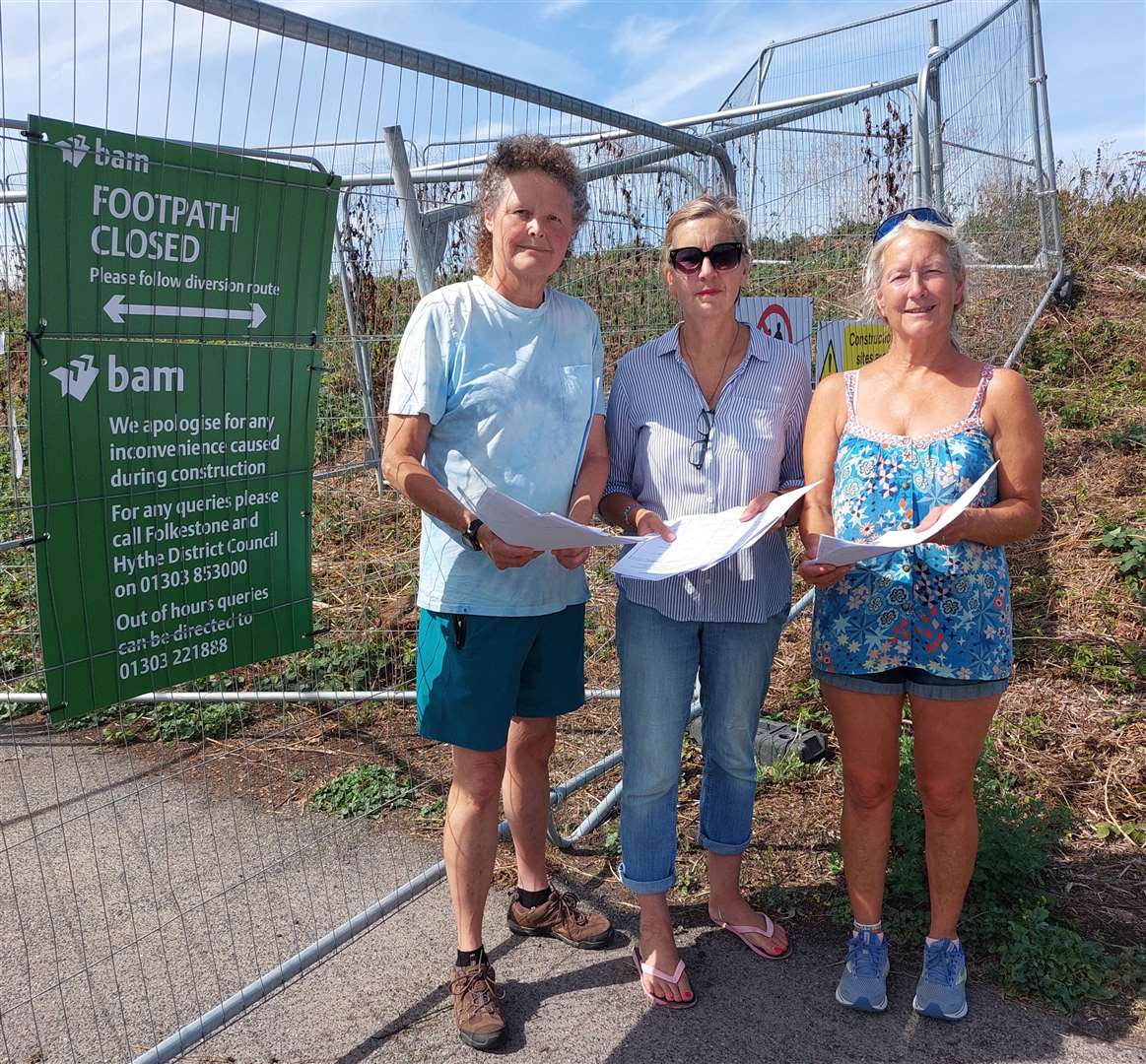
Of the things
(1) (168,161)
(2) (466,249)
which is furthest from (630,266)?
(1) (168,161)

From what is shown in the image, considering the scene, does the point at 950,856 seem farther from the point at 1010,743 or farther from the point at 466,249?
the point at 466,249

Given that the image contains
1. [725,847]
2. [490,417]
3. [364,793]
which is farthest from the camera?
[364,793]

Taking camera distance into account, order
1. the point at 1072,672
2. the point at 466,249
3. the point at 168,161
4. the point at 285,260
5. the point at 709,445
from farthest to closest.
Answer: the point at 1072,672 → the point at 466,249 → the point at 709,445 → the point at 285,260 → the point at 168,161

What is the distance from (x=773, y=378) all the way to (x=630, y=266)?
4.16 feet

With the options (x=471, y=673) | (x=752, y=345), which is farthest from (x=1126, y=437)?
(x=471, y=673)

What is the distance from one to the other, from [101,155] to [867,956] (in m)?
2.95

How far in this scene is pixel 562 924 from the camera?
132 inches

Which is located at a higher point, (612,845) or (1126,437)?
(1126,437)

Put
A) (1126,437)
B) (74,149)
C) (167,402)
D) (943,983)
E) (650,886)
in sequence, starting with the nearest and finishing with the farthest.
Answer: (74,149)
(167,402)
(943,983)
(650,886)
(1126,437)

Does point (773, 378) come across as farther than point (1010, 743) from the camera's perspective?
No

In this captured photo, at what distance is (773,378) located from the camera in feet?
9.53

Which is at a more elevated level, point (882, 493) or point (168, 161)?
point (168, 161)

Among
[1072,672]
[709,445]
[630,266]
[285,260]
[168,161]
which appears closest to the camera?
[168,161]

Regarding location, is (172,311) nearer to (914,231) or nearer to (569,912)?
(914,231)
